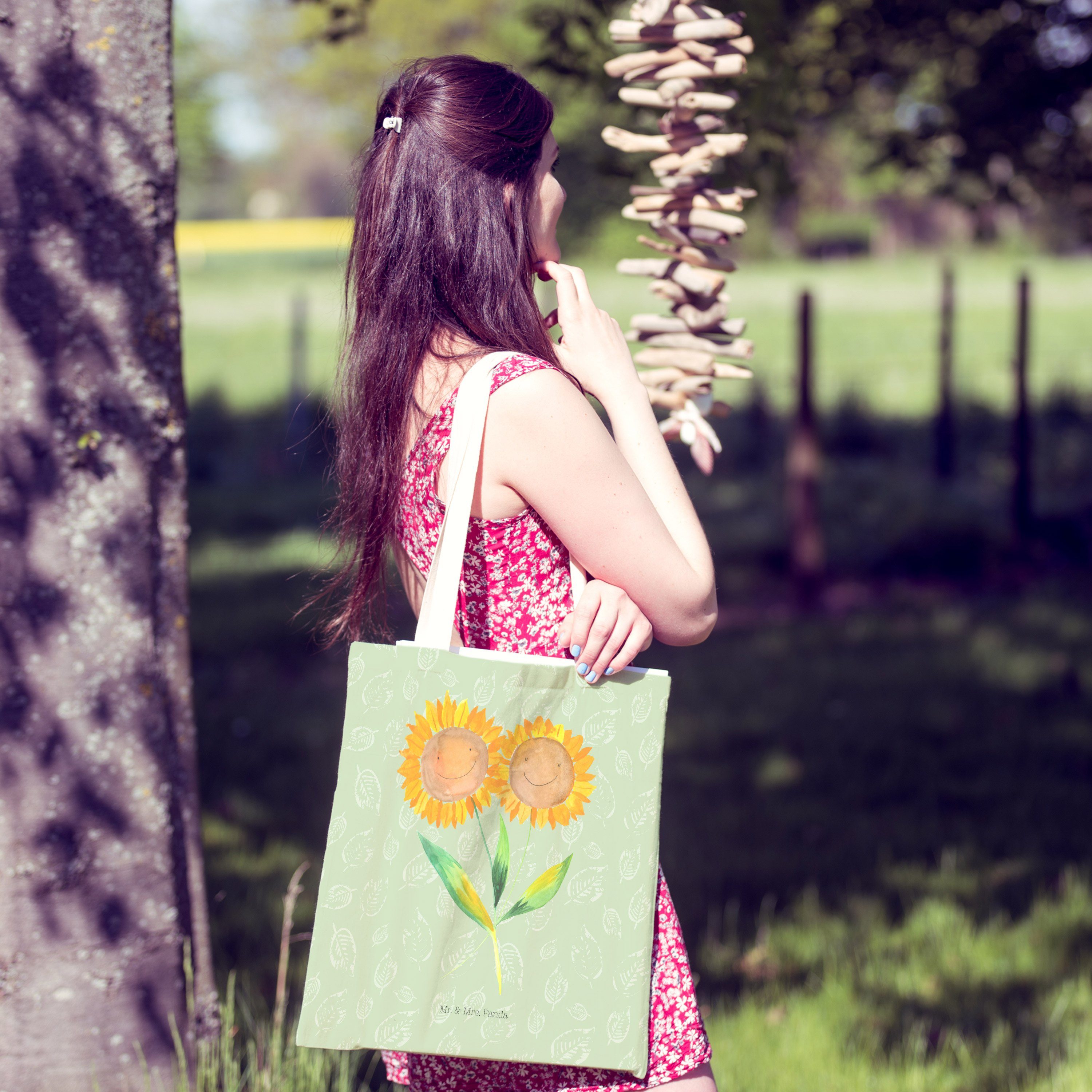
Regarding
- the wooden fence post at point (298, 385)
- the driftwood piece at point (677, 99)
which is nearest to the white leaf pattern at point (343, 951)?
the driftwood piece at point (677, 99)

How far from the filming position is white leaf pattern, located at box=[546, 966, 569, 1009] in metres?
1.56

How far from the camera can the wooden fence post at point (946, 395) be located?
9.51 meters

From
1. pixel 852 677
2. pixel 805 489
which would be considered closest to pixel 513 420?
pixel 852 677

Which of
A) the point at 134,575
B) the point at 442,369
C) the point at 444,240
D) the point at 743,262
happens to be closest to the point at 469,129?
the point at 444,240

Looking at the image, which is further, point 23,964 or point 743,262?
point 743,262

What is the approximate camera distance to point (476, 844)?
1.54 meters

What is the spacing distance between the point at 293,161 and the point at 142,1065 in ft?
299

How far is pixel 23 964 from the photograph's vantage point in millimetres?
2150

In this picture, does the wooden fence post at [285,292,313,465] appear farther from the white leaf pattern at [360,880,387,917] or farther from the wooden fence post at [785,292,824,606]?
the white leaf pattern at [360,880,387,917]

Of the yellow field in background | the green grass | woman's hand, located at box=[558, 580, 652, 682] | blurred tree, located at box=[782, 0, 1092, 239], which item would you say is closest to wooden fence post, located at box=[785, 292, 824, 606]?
blurred tree, located at box=[782, 0, 1092, 239]

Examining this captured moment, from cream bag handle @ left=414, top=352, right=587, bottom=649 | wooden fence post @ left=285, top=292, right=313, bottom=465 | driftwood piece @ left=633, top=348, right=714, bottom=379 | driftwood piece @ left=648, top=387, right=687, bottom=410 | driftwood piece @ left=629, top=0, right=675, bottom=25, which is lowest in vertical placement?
cream bag handle @ left=414, top=352, right=587, bottom=649

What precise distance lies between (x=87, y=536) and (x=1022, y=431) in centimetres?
688

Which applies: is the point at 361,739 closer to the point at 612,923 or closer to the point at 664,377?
the point at 612,923

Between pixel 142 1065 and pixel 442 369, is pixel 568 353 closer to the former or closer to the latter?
pixel 442 369
